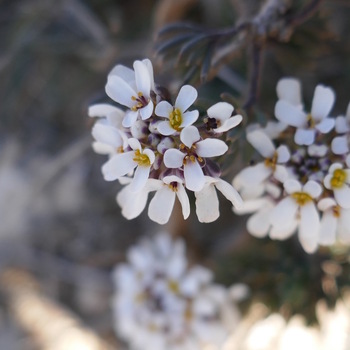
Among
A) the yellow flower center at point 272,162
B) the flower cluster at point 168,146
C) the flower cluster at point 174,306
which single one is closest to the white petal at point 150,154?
the flower cluster at point 168,146

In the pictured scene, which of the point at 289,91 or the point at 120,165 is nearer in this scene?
the point at 120,165

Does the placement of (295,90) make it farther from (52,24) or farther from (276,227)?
(52,24)

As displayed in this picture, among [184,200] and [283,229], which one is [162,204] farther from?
[283,229]

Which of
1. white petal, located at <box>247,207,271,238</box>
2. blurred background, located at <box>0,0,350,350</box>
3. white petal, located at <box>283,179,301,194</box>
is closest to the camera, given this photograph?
white petal, located at <box>283,179,301,194</box>

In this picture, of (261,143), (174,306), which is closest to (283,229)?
(261,143)

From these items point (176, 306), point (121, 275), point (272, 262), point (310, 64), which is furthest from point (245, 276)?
point (310, 64)

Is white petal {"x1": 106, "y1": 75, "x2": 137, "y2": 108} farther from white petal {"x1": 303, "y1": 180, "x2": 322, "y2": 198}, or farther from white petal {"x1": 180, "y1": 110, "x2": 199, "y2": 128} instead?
white petal {"x1": 303, "y1": 180, "x2": 322, "y2": 198}

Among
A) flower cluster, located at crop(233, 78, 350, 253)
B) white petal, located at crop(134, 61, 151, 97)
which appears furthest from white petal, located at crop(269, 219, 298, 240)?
white petal, located at crop(134, 61, 151, 97)
